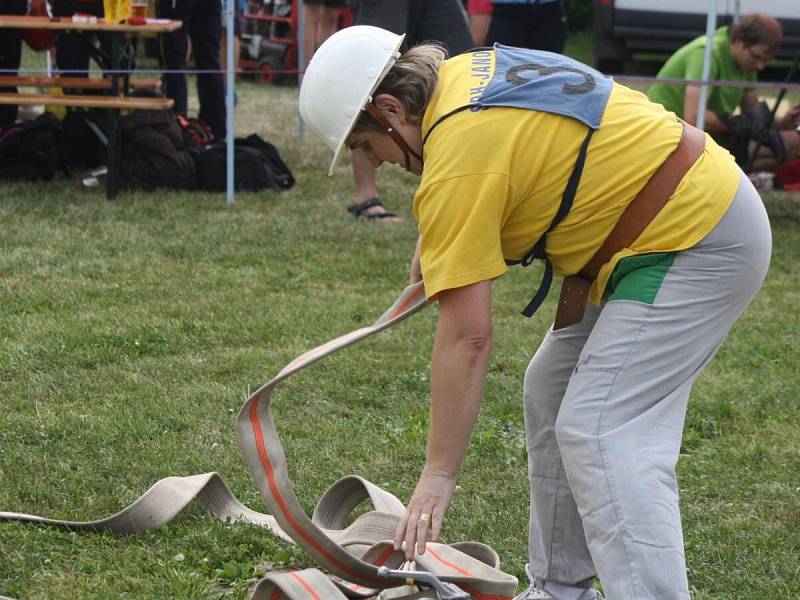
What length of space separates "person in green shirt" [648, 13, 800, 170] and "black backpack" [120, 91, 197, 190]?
3.23 metres

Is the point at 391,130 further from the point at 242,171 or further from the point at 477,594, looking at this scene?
the point at 242,171

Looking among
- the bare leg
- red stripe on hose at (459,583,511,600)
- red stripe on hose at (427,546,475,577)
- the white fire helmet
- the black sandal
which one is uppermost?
the white fire helmet

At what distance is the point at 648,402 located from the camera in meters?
2.37

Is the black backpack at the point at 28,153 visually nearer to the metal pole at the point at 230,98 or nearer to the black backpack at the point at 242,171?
the black backpack at the point at 242,171

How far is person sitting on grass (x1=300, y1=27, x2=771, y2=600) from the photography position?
2273mm

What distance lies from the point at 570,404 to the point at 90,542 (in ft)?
4.71

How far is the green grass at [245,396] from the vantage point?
3117 mm

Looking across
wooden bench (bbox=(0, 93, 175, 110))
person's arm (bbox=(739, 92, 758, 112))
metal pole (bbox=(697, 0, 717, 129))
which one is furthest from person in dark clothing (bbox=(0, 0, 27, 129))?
person's arm (bbox=(739, 92, 758, 112))

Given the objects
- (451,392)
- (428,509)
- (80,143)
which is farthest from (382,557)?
(80,143)

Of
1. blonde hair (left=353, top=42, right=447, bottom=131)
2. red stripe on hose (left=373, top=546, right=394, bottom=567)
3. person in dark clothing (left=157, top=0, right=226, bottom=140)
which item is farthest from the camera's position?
person in dark clothing (left=157, top=0, right=226, bottom=140)

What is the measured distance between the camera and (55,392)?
4.19m

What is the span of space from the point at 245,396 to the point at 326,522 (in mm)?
1011

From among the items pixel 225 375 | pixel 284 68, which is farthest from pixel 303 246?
pixel 284 68

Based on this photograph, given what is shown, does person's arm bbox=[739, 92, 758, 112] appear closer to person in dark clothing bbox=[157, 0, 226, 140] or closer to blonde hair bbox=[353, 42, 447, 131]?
person in dark clothing bbox=[157, 0, 226, 140]
